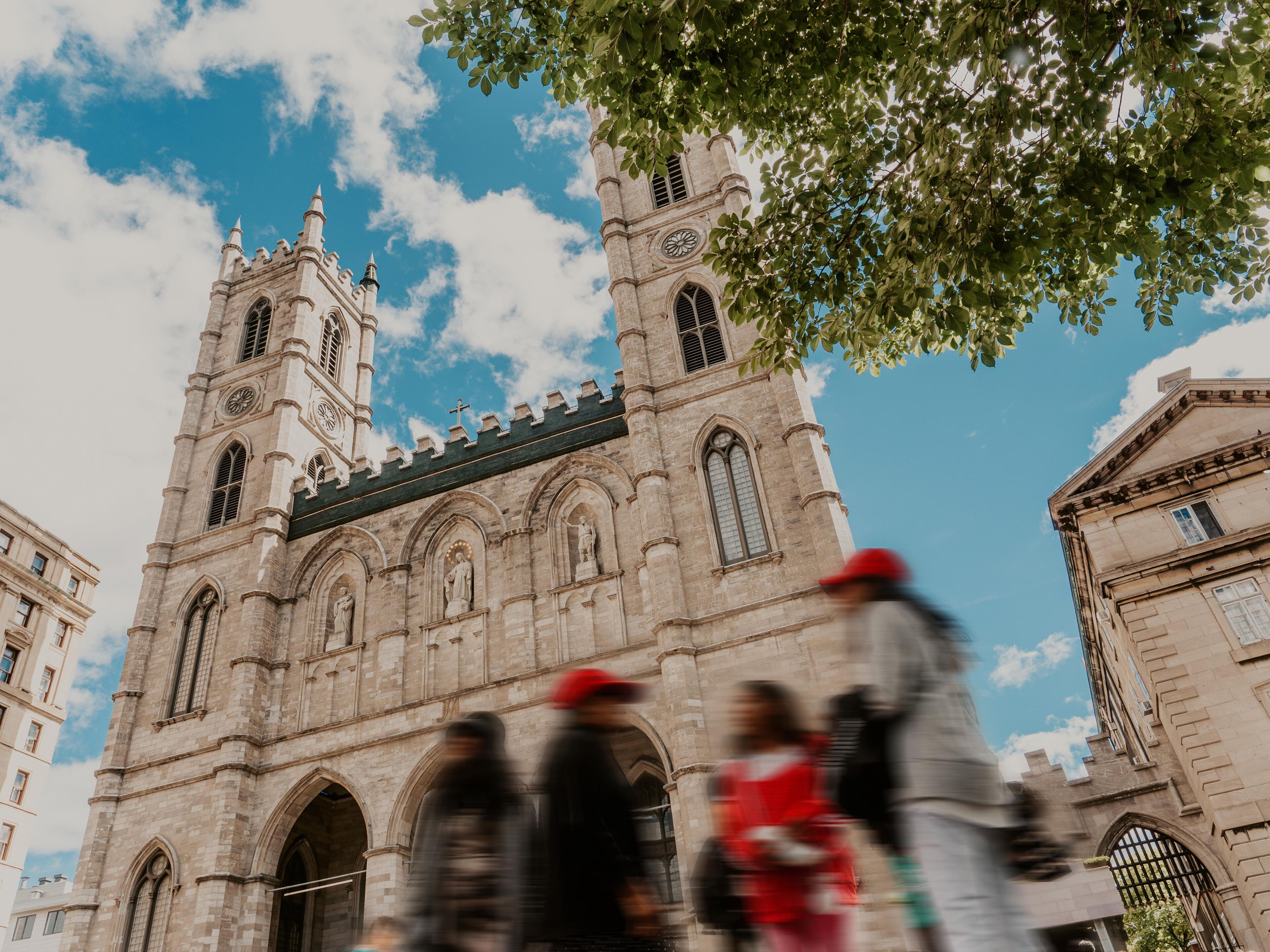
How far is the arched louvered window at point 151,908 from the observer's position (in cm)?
1961

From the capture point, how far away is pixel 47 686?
136 ft

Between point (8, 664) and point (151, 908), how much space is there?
2560 cm

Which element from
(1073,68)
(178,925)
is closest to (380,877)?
(178,925)

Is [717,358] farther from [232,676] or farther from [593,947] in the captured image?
[593,947]

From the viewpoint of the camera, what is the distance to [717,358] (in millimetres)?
22641

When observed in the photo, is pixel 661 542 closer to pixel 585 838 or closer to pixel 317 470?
pixel 317 470

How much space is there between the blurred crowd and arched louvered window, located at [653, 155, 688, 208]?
23.6 m

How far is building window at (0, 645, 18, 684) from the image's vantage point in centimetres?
3856

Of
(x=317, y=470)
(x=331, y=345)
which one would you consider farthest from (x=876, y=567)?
(x=331, y=345)

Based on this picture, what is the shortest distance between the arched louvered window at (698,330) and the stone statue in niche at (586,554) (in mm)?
4984

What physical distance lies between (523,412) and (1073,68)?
18.8m

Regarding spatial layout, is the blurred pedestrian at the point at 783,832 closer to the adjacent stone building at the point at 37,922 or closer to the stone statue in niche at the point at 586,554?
the stone statue in niche at the point at 586,554

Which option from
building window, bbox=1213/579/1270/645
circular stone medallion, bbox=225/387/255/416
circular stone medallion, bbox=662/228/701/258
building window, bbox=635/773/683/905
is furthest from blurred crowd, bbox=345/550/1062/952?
circular stone medallion, bbox=225/387/255/416

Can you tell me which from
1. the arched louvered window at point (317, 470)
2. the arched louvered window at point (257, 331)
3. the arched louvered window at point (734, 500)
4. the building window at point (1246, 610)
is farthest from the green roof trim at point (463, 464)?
the building window at point (1246, 610)
